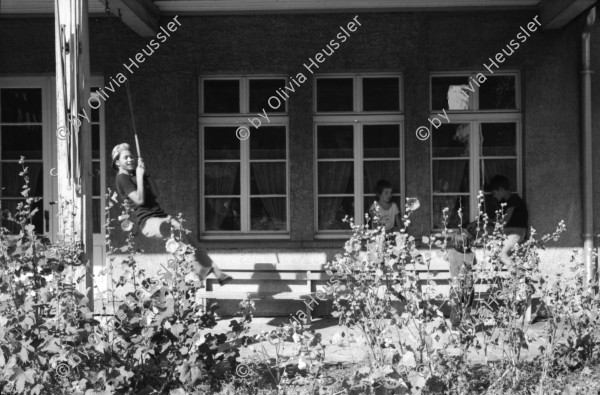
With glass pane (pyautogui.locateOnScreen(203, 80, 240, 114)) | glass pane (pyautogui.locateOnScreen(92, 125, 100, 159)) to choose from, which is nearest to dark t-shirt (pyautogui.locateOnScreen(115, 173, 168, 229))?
glass pane (pyautogui.locateOnScreen(92, 125, 100, 159))

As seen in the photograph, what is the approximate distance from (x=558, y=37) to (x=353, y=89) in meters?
2.31

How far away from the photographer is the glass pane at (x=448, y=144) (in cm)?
862

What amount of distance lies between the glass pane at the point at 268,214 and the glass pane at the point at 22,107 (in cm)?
266

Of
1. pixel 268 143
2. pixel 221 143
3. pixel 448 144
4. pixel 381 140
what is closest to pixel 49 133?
pixel 221 143

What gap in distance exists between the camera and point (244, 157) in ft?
28.6

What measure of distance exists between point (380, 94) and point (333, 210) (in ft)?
4.69

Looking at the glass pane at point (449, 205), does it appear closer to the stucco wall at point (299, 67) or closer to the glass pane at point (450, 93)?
the stucco wall at point (299, 67)

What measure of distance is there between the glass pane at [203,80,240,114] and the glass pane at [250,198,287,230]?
1088 millimetres

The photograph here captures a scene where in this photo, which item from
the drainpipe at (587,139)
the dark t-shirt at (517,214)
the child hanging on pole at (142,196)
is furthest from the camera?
the drainpipe at (587,139)

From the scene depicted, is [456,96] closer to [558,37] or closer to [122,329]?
[558,37]

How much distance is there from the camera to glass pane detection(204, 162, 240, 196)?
8.71 m

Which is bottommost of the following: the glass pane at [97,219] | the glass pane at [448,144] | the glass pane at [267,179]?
the glass pane at [97,219]

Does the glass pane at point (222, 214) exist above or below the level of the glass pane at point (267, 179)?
below

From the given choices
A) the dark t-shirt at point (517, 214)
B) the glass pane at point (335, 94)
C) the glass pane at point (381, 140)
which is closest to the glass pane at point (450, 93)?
the glass pane at point (381, 140)
